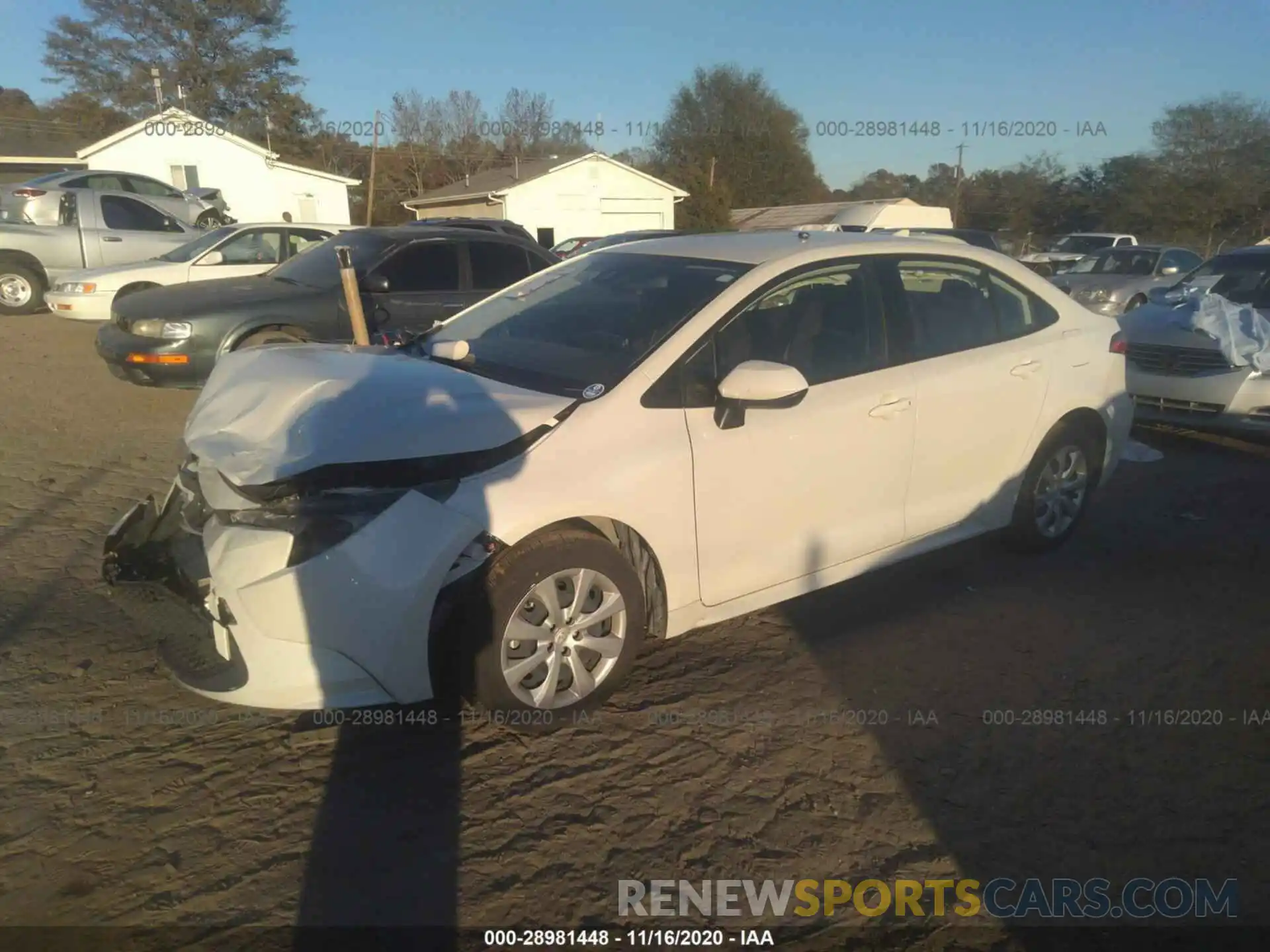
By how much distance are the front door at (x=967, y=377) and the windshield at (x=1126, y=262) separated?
13.2 meters

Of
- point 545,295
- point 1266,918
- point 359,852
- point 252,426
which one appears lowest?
point 1266,918

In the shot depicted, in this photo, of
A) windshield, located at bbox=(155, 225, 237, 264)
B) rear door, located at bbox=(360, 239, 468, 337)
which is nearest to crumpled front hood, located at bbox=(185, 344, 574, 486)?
rear door, located at bbox=(360, 239, 468, 337)

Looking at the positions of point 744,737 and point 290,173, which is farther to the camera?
point 290,173

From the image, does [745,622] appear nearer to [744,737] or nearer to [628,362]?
[744,737]

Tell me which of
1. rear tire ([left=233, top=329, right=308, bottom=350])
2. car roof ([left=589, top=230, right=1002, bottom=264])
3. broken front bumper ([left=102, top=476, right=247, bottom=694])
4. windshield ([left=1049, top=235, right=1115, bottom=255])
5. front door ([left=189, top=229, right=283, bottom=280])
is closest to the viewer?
broken front bumper ([left=102, top=476, right=247, bottom=694])

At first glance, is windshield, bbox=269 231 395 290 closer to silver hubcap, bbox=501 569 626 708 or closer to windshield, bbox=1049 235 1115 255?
silver hubcap, bbox=501 569 626 708

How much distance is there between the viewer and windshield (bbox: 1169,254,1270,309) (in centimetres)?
853

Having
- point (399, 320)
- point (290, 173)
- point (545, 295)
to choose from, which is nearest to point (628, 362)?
point (545, 295)

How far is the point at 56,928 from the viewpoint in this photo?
8.04 feet

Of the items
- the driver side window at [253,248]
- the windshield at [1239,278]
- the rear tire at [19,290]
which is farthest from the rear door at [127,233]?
the windshield at [1239,278]

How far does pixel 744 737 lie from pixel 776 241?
90.5 inches

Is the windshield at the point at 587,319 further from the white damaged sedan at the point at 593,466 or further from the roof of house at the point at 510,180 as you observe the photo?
the roof of house at the point at 510,180

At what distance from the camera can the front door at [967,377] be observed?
4355 mm

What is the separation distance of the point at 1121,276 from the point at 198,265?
573 inches
